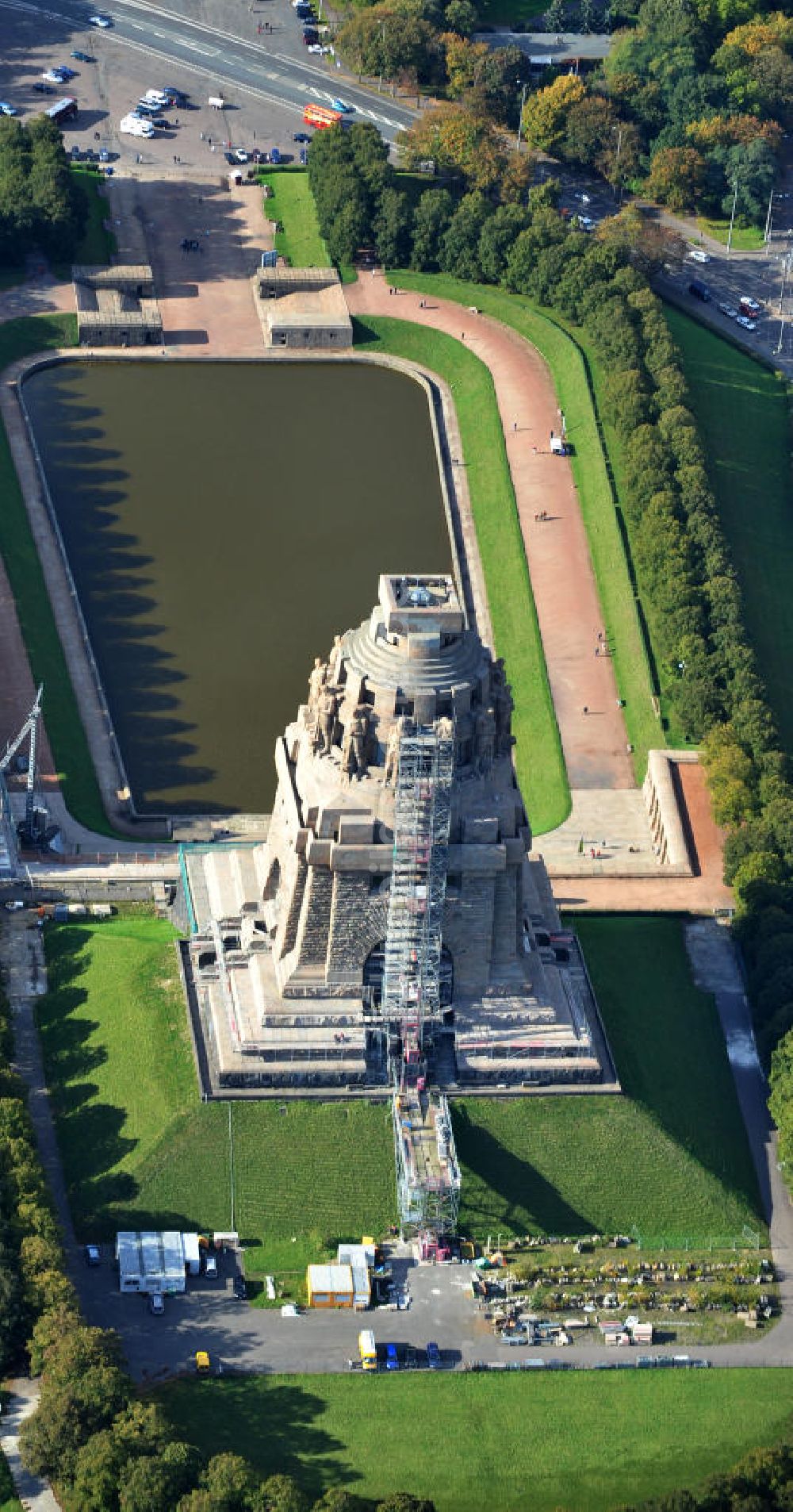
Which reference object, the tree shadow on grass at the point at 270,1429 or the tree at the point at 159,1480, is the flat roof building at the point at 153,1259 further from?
the tree at the point at 159,1480

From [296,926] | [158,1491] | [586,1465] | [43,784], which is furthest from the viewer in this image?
[43,784]

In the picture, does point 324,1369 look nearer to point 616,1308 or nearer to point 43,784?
point 616,1308

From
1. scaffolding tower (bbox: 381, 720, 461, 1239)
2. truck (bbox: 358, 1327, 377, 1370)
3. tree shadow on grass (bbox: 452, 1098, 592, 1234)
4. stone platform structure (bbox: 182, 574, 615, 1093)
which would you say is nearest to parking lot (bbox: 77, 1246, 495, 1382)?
truck (bbox: 358, 1327, 377, 1370)

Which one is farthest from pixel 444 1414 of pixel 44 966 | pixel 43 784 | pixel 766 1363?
pixel 43 784

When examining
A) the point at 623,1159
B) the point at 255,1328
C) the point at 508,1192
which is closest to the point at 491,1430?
the point at 255,1328

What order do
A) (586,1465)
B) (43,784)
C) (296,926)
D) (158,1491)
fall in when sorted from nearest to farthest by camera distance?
(158,1491) < (586,1465) < (296,926) < (43,784)

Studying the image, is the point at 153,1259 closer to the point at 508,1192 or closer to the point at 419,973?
the point at 508,1192
